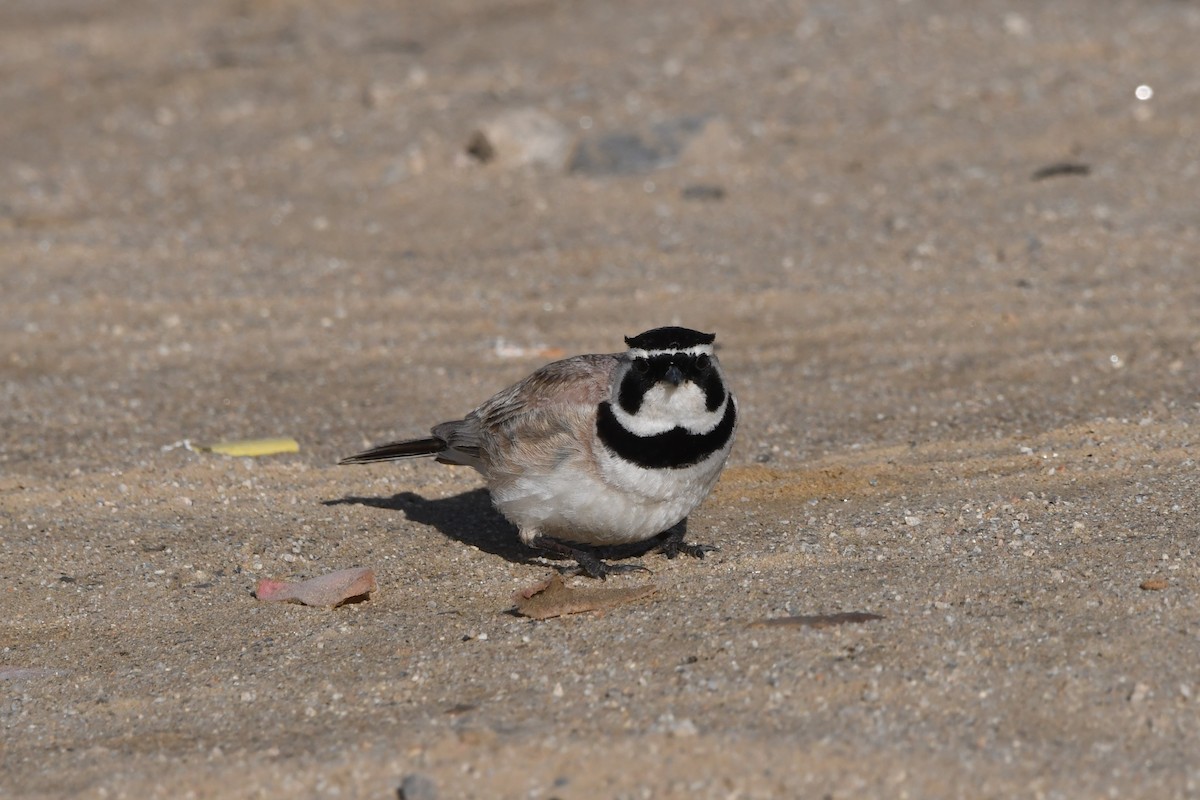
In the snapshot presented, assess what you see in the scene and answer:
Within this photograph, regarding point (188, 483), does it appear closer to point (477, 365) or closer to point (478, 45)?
point (477, 365)

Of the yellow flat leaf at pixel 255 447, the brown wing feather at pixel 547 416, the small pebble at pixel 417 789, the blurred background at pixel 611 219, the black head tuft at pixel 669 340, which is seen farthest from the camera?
the blurred background at pixel 611 219

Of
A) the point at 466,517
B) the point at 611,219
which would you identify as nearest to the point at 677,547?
the point at 466,517

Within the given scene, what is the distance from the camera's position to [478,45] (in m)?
13.3

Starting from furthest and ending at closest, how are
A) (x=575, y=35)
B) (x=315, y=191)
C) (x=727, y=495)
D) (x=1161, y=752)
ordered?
(x=575, y=35)
(x=315, y=191)
(x=727, y=495)
(x=1161, y=752)

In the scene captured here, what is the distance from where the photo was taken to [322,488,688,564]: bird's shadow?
19.1 ft

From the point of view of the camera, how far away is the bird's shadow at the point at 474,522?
5.82m

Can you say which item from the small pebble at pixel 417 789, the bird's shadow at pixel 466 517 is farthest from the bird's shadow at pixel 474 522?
the small pebble at pixel 417 789

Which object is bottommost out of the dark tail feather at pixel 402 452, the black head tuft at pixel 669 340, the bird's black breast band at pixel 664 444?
the dark tail feather at pixel 402 452

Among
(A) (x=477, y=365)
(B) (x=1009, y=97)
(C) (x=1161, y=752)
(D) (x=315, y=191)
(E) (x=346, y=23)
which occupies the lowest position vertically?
(C) (x=1161, y=752)

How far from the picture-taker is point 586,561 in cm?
551

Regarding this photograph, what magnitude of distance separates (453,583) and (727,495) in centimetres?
130

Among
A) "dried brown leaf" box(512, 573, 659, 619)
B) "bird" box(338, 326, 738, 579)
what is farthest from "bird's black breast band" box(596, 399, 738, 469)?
"dried brown leaf" box(512, 573, 659, 619)

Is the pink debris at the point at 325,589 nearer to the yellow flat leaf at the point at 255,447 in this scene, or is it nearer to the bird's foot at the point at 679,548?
the bird's foot at the point at 679,548

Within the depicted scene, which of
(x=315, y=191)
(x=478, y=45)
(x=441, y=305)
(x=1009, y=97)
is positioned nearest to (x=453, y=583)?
(x=441, y=305)
